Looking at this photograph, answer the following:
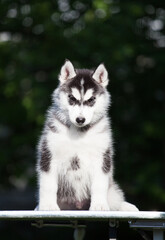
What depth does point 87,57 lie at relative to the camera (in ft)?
46.1

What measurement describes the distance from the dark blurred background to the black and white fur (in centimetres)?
712

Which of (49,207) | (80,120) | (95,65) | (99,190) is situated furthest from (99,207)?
(95,65)

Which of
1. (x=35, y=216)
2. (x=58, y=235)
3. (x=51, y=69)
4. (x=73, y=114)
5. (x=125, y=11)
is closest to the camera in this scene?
(x=35, y=216)

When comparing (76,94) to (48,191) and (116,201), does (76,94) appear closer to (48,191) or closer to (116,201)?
(48,191)

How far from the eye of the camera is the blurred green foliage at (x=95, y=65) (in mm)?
13828

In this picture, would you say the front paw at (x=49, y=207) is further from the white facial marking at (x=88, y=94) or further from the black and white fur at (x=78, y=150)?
the white facial marking at (x=88, y=94)

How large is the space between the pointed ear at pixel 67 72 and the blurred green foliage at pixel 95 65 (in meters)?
7.07

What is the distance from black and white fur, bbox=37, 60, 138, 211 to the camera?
5.85 meters

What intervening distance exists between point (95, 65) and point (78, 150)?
27.5 ft

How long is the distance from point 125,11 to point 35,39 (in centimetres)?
327

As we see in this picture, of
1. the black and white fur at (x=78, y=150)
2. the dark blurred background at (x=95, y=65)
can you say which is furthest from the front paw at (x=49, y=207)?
the dark blurred background at (x=95, y=65)

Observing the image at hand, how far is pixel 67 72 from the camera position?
6.27 m

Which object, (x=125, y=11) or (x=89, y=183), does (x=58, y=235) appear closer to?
(x=125, y=11)

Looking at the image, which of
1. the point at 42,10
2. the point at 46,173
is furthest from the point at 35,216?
the point at 42,10
